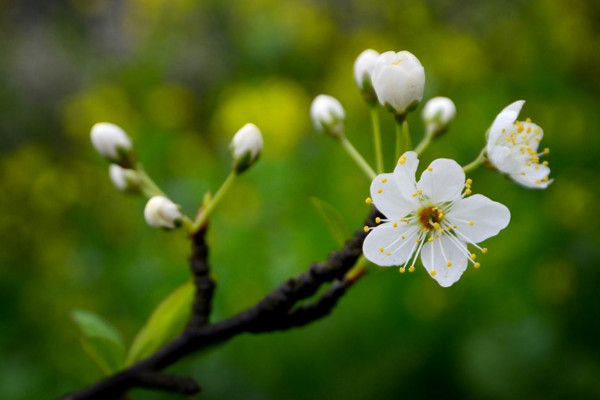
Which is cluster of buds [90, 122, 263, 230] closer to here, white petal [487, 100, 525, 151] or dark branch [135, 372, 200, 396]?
dark branch [135, 372, 200, 396]

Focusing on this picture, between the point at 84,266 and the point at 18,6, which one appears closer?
the point at 84,266

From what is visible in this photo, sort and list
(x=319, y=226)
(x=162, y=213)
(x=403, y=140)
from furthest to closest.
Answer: (x=319, y=226)
(x=162, y=213)
(x=403, y=140)

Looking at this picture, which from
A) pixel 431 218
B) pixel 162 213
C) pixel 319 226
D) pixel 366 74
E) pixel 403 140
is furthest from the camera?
pixel 319 226

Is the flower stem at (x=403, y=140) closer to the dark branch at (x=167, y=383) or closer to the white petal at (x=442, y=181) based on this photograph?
the white petal at (x=442, y=181)

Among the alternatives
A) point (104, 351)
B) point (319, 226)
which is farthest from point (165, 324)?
point (319, 226)

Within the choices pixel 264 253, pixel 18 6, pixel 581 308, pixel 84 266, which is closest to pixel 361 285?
pixel 264 253

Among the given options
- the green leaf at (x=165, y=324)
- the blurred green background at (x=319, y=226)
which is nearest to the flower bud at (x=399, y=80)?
the green leaf at (x=165, y=324)

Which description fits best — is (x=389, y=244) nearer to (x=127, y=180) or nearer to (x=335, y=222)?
(x=335, y=222)

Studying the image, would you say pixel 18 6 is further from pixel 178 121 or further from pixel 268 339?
pixel 268 339
